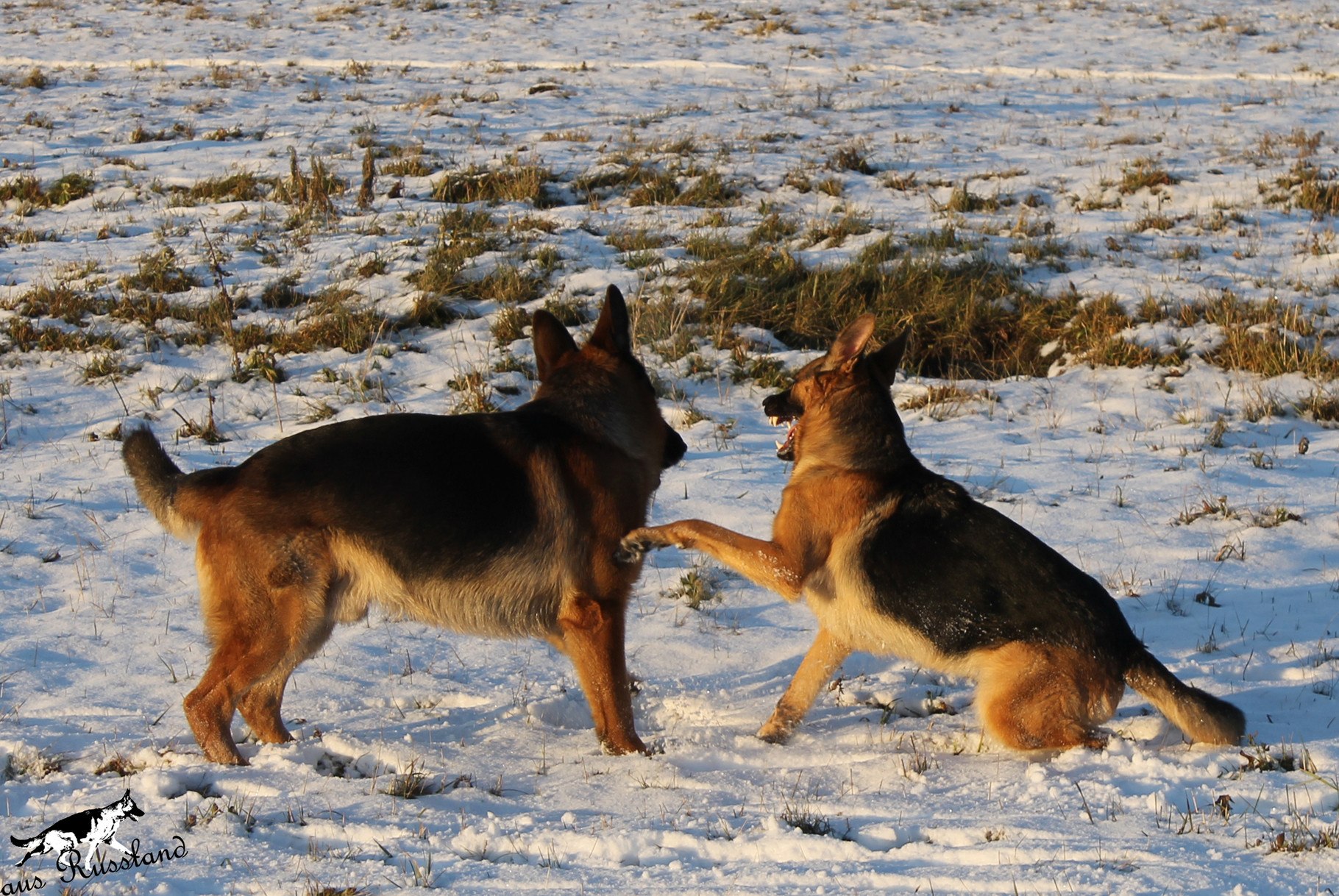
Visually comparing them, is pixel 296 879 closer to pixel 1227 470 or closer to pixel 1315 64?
pixel 1227 470

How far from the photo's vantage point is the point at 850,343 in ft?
17.2

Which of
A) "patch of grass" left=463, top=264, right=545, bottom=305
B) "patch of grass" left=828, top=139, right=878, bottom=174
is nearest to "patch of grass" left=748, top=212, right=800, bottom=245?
"patch of grass" left=828, top=139, right=878, bottom=174

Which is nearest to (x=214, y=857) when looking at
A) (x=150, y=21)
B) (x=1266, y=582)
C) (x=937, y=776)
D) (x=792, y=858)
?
(x=792, y=858)

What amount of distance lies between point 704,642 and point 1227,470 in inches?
161

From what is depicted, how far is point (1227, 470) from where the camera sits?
25.1 feet

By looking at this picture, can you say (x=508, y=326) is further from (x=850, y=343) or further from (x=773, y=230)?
(x=850, y=343)

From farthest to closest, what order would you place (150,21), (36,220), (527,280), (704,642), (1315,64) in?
(150,21) < (1315,64) < (36,220) < (527,280) < (704,642)

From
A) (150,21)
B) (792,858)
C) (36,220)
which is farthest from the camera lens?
(150,21)

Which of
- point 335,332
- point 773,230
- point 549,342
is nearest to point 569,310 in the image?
point 335,332

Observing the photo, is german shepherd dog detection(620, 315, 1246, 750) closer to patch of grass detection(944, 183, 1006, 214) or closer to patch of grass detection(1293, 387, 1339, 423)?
patch of grass detection(1293, 387, 1339, 423)

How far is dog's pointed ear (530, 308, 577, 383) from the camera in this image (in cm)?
534

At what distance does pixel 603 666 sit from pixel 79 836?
197cm

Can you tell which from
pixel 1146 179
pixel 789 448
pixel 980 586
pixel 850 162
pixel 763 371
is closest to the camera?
pixel 980 586

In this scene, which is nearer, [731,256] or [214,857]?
[214,857]
